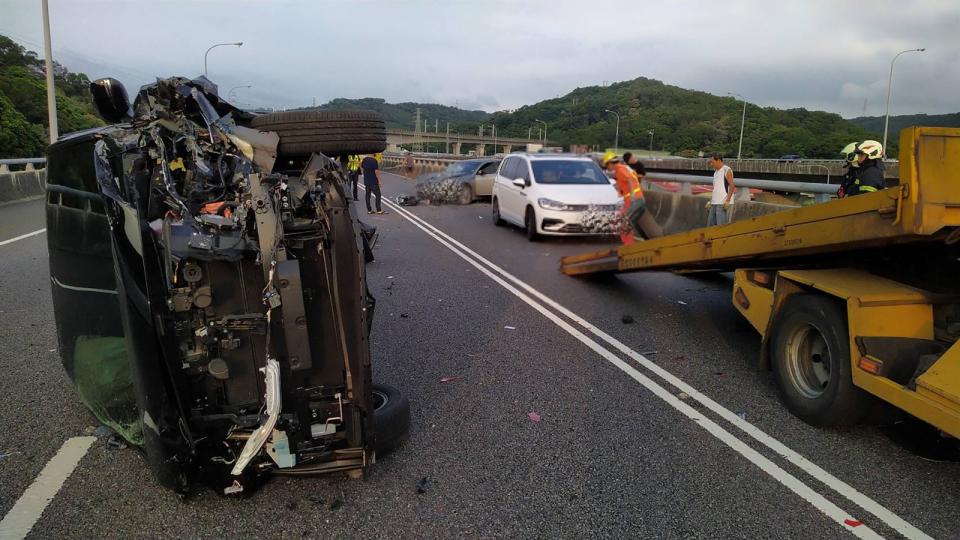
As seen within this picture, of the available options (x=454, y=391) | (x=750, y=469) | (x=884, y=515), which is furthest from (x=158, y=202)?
(x=884, y=515)

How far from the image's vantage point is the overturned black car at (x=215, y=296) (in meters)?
2.99

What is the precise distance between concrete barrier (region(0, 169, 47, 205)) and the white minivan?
615 inches

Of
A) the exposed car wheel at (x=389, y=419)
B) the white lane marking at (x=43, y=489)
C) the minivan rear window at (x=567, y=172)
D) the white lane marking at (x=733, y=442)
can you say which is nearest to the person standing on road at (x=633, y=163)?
the minivan rear window at (x=567, y=172)

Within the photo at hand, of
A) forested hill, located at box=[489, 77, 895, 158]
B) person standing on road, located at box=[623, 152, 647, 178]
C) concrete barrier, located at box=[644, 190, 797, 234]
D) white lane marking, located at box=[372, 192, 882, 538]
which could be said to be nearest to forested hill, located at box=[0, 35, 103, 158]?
concrete barrier, located at box=[644, 190, 797, 234]

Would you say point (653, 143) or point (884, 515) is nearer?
point (884, 515)

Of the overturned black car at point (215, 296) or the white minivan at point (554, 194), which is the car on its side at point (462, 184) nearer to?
the white minivan at point (554, 194)

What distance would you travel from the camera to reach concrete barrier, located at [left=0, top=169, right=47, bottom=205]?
20.0 metres

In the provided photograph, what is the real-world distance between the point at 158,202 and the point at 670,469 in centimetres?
316

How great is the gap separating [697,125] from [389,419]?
169 ft

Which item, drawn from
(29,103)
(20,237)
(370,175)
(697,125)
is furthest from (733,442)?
(29,103)

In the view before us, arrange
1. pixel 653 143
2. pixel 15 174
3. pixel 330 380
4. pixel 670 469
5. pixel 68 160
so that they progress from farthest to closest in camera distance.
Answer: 1. pixel 653 143
2. pixel 15 174
3. pixel 670 469
4. pixel 68 160
5. pixel 330 380

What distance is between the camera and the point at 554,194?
527 inches

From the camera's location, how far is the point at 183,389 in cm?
312

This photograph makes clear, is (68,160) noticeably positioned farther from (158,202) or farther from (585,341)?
(585,341)
